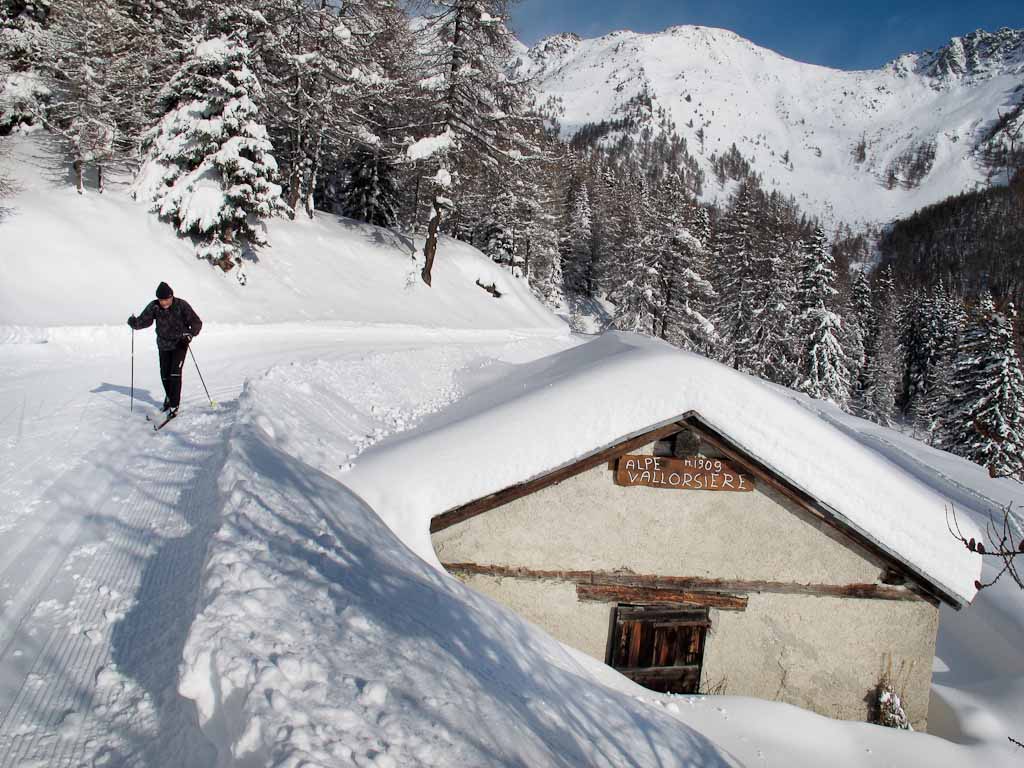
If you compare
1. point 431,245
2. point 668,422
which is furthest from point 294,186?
point 668,422

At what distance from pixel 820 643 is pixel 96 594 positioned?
7700 millimetres

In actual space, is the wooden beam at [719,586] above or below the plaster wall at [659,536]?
below

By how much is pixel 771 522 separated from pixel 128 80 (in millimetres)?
24988

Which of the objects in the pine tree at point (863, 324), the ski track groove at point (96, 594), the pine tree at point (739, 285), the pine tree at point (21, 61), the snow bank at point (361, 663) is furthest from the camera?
the pine tree at point (863, 324)

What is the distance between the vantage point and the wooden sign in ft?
23.5

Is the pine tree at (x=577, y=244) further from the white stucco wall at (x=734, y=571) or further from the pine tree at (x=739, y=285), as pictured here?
the white stucco wall at (x=734, y=571)

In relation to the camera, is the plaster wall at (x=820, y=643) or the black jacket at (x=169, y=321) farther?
the black jacket at (x=169, y=321)

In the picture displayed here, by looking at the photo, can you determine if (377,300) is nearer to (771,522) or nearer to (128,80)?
(128,80)

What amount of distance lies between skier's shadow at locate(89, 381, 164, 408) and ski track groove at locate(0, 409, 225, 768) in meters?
2.59

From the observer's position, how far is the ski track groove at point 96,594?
3.00 m

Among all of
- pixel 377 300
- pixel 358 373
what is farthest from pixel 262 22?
pixel 358 373

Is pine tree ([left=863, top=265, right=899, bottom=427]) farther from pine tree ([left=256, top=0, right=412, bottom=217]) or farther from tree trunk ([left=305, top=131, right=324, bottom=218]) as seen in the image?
tree trunk ([left=305, top=131, right=324, bottom=218])

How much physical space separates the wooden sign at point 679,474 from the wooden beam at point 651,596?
1.33 metres

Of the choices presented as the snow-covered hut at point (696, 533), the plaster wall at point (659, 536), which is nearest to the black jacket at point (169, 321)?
the snow-covered hut at point (696, 533)
